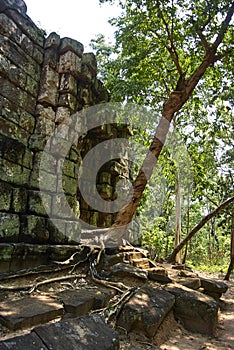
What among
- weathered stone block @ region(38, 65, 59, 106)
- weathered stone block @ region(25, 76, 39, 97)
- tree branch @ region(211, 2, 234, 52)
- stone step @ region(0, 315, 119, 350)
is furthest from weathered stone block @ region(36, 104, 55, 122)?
tree branch @ region(211, 2, 234, 52)

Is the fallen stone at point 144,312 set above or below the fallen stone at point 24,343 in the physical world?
below

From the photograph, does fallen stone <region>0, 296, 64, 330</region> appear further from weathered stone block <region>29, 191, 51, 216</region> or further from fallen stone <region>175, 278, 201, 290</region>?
fallen stone <region>175, 278, 201, 290</region>

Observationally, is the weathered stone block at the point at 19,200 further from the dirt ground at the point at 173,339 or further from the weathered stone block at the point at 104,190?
the weathered stone block at the point at 104,190

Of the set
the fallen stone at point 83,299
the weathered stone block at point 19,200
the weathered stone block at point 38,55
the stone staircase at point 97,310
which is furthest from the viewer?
the weathered stone block at point 38,55

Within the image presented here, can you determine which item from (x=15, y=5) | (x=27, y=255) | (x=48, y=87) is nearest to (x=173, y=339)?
(x=27, y=255)

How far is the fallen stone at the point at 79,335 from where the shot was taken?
77.0 inches

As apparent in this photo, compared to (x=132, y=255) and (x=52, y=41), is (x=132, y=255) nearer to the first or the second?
(x=132, y=255)

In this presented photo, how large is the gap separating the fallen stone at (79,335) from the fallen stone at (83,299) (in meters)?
0.48

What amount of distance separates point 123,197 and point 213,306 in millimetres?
3607

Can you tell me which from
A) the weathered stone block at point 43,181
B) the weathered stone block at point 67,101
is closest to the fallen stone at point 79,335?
the weathered stone block at point 43,181

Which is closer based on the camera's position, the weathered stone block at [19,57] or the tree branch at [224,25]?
the weathered stone block at [19,57]

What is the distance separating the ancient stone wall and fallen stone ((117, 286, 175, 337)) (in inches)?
67.8

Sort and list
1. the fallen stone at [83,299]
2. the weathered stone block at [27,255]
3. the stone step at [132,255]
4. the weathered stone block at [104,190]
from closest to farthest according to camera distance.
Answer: the fallen stone at [83,299], the weathered stone block at [27,255], the stone step at [132,255], the weathered stone block at [104,190]

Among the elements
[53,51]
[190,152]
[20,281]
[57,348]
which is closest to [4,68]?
[53,51]
